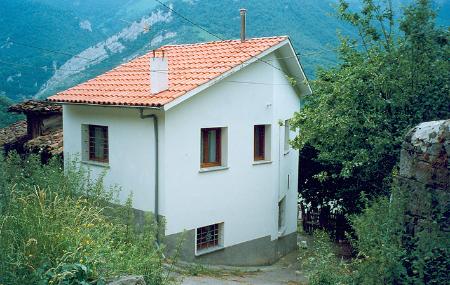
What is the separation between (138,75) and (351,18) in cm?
627

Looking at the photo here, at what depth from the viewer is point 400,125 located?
38.2 feet

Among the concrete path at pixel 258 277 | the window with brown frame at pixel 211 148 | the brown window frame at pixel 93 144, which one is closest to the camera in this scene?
the concrete path at pixel 258 277

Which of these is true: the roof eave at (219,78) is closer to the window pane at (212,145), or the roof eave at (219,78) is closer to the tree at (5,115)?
the window pane at (212,145)

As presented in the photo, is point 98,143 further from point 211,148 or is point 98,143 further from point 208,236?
point 208,236

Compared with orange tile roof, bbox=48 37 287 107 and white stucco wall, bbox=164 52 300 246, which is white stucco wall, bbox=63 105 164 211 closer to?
orange tile roof, bbox=48 37 287 107

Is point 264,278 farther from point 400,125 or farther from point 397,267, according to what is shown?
point 397,267

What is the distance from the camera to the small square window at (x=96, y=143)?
546 inches

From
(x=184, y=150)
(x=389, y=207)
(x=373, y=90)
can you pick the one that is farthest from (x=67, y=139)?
(x=389, y=207)

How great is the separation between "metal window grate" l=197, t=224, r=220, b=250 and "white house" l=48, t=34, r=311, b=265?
0.03 m

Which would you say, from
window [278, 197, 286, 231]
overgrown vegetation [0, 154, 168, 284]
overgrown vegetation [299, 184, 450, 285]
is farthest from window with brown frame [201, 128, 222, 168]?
overgrown vegetation [299, 184, 450, 285]

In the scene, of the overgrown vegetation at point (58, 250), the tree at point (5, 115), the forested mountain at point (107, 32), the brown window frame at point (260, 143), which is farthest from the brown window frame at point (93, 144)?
the tree at point (5, 115)

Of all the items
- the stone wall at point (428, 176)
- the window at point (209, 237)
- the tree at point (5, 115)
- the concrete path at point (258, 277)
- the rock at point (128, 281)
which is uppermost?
the tree at point (5, 115)

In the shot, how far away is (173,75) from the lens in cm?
1341

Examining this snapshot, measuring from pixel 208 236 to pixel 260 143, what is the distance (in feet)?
10.6
